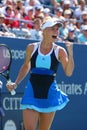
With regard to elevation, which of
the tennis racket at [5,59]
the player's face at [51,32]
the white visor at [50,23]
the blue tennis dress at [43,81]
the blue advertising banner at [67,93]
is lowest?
the blue advertising banner at [67,93]

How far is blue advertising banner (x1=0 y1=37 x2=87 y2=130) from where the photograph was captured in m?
8.20

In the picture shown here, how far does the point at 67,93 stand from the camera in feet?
29.6

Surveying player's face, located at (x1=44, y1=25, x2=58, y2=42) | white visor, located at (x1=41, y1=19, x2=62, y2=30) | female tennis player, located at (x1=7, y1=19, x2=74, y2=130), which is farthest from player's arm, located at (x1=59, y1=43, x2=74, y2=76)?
white visor, located at (x1=41, y1=19, x2=62, y2=30)

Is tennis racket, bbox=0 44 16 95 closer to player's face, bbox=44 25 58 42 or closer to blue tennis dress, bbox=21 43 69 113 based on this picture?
blue tennis dress, bbox=21 43 69 113

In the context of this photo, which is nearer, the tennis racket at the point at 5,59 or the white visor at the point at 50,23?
the tennis racket at the point at 5,59

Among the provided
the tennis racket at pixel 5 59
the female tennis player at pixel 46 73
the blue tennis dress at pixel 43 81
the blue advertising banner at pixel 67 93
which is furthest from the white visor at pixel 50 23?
the blue advertising banner at pixel 67 93

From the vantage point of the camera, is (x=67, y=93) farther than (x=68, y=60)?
Yes

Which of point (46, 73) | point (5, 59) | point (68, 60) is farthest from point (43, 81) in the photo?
point (5, 59)

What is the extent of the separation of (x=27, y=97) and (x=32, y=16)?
7513mm

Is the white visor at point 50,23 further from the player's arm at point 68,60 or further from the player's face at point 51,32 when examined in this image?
the player's arm at point 68,60

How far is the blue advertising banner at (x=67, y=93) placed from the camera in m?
8.20

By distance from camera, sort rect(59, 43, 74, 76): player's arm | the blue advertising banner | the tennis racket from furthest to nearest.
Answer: the blue advertising banner → rect(59, 43, 74, 76): player's arm → the tennis racket

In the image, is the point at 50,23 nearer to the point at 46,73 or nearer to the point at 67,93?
the point at 46,73

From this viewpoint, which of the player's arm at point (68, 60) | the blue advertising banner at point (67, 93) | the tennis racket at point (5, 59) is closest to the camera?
the tennis racket at point (5, 59)
